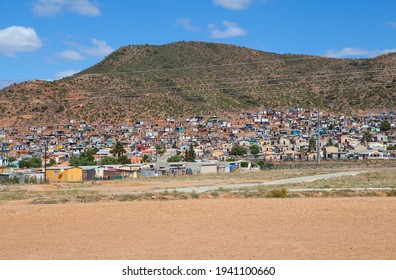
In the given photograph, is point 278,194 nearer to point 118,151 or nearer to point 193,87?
point 118,151

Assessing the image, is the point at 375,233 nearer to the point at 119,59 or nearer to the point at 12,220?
the point at 12,220

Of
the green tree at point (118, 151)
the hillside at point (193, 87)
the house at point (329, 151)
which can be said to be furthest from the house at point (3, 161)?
the house at point (329, 151)

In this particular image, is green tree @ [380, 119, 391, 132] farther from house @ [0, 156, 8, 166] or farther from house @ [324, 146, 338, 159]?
house @ [0, 156, 8, 166]

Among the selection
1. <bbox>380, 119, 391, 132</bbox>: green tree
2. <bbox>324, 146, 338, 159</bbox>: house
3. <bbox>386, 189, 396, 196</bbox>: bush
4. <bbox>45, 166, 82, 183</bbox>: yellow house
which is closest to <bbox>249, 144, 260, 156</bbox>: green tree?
<bbox>324, 146, 338, 159</bbox>: house

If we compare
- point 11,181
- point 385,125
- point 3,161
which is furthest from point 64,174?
point 385,125

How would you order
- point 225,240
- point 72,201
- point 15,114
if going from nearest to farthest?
point 225,240 < point 72,201 < point 15,114

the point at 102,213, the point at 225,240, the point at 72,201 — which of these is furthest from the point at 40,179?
the point at 225,240

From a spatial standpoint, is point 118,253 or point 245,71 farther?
point 245,71

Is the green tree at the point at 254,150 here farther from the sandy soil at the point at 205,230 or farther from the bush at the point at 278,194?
the sandy soil at the point at 205,230
